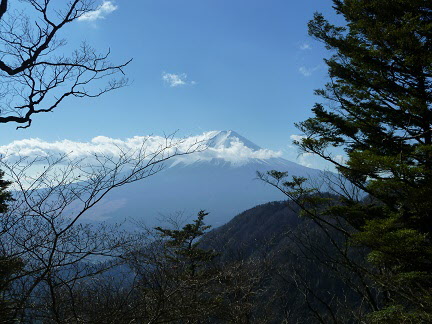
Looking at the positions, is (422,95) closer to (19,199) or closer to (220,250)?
(19,199)

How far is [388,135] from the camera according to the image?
782 centimetres

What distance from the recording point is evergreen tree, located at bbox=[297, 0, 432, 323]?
18.5ft

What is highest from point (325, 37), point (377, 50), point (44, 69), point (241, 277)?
point (325, 37)

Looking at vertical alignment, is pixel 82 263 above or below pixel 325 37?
below

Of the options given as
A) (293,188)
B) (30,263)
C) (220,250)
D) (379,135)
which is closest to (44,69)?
(30,263)

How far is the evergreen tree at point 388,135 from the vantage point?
5625 mm

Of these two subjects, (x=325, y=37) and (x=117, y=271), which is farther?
(x=325, y=37)

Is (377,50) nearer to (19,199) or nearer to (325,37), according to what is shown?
(325,37)

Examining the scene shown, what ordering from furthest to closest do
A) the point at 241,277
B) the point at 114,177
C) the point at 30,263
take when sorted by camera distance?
the point at 241,277, the point at 114,177, the point at 30,263

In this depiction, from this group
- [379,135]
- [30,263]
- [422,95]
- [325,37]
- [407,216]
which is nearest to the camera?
[30,263]

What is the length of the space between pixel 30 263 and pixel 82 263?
708mm

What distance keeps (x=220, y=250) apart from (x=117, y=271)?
28.9 ft

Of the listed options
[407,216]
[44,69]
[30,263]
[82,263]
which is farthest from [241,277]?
[44,69]

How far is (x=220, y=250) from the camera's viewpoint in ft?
46.1
